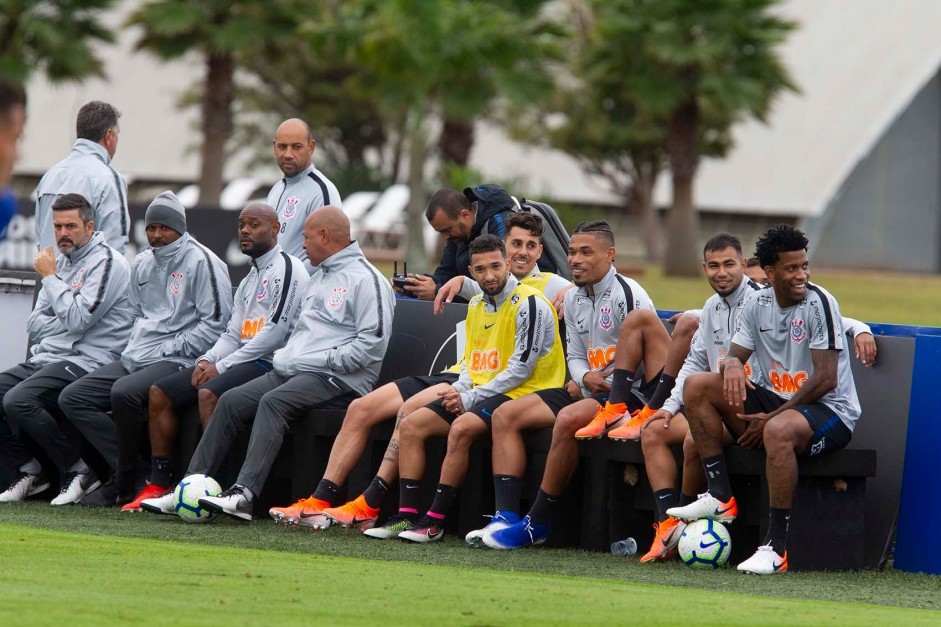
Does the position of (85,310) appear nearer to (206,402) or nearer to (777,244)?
(206,402)

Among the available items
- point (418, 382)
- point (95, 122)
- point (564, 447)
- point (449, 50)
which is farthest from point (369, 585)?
point (449, 50)

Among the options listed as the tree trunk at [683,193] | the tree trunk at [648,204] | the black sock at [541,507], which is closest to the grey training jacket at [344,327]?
the black sock at [541,507]

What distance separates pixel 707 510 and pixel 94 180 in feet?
16.8

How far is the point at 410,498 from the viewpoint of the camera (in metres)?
8.85

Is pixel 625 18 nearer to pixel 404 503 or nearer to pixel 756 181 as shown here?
pixel 756 181

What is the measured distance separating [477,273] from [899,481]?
2634mm

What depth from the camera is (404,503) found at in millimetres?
8844

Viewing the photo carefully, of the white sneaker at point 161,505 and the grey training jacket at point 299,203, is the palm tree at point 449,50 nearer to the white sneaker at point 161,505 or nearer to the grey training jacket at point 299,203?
the grey training jacket at point 299,203

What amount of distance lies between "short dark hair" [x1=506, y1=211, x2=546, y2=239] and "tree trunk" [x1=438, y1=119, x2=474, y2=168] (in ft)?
81.9

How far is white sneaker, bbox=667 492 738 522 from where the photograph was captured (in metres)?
7.96

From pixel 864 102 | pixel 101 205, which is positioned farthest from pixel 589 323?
pixel 864 102

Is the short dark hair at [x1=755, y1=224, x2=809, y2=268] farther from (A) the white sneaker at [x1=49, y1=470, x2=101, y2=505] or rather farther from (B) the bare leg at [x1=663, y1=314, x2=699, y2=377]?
(A) the white sneaker at [x1=49, y1=470, x2=101, y2=505]

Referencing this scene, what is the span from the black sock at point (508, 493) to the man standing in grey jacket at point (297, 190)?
264cm

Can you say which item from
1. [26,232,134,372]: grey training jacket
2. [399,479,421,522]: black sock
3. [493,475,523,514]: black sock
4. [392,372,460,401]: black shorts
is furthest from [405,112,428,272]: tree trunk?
[493,475,523,514]: black sock
